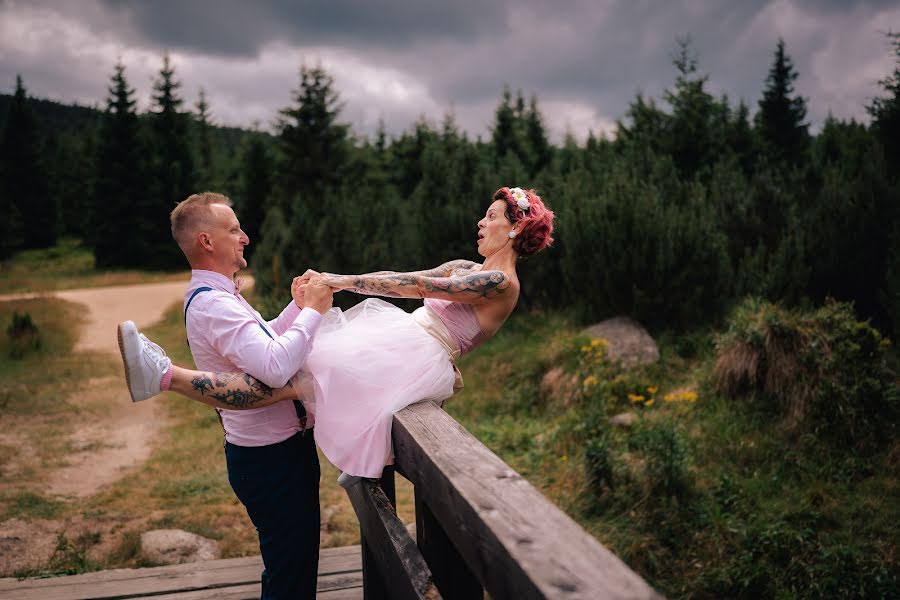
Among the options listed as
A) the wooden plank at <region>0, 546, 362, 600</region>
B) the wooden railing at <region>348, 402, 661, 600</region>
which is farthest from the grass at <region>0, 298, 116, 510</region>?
the wooden railing at <region>348, 402, 661, 600</region>

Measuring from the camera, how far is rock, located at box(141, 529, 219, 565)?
4.65 metres

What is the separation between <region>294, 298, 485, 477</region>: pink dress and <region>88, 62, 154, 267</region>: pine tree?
104ft

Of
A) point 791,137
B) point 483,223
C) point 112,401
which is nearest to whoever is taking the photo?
point 483,223

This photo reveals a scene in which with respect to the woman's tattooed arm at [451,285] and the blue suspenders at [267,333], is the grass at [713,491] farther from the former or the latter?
the blue suspenders at [267,333]

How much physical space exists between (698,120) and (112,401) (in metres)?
12.6

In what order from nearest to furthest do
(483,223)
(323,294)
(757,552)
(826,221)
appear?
(323,294) → (483,223) → (757,552) → (826,221)

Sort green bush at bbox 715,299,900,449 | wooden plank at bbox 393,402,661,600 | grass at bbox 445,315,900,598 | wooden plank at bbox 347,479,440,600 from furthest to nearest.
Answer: green bush at bbox 715,299,900,449, grass at bbox 445,315,900,598, wooden plank at bbox 347,479,440,600, wooden plank at bbox 393,402,661,600

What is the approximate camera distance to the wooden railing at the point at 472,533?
115cm

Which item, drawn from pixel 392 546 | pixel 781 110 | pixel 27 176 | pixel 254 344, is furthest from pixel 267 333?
pixel 27 176

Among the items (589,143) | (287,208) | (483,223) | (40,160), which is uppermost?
(40,160)

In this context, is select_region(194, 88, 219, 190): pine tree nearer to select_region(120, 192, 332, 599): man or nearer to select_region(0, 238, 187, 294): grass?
select_region(0, 238, 187, 294): grass

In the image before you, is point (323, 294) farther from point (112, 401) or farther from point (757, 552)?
point (112, 401)

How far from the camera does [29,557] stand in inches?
176

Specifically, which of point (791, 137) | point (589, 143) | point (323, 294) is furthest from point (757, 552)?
point (791, 137)
